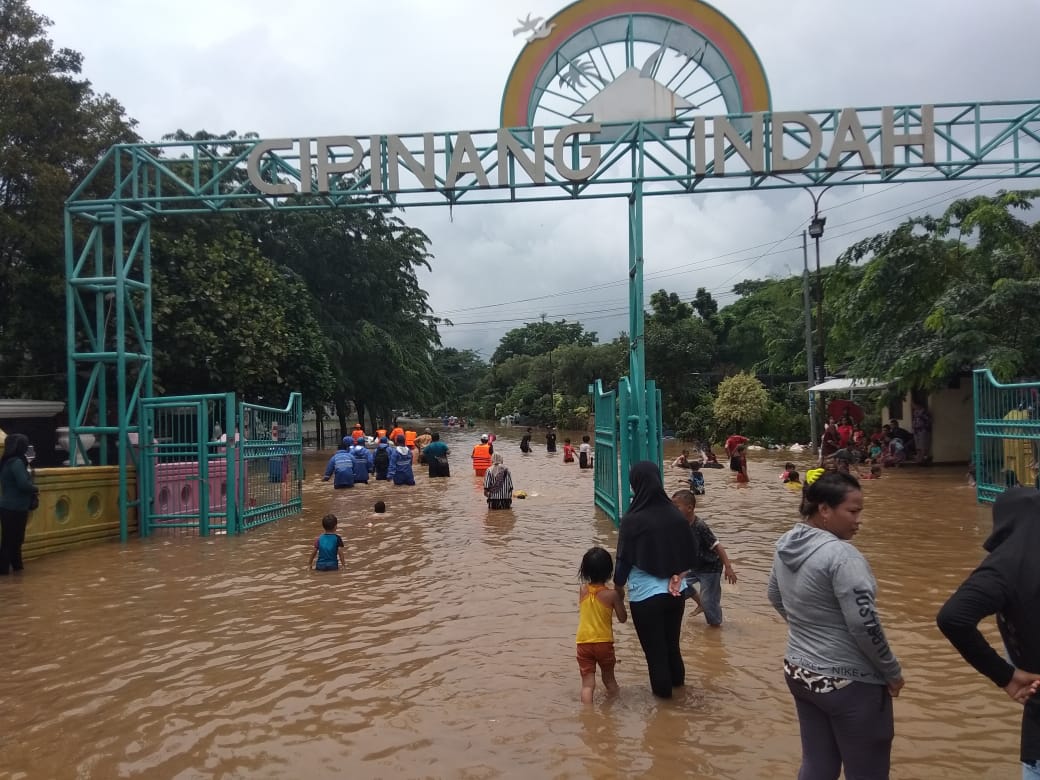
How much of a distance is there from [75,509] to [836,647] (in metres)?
12.7

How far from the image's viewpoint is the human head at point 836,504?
365 centimetres

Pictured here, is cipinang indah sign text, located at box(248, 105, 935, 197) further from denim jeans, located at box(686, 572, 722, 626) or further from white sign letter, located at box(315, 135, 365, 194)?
denim jeans, located at box(686, 572, 722, 626)

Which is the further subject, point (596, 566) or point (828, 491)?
point (596, 566)

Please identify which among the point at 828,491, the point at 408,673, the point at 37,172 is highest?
the point at 37,172

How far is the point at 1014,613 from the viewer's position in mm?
3061

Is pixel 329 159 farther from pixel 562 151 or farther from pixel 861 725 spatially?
pixel 861 725

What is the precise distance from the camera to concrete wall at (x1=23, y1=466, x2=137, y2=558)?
40.9ft

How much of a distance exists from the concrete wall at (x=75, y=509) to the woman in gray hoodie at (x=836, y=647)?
1174 centimetres

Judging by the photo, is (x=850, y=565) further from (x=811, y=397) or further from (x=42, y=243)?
(x=811, y=397)

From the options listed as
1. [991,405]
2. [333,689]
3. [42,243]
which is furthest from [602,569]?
[42,243]

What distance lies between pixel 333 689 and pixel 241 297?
2107cm

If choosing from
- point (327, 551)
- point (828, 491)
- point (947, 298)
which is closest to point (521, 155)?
point (327, 551)

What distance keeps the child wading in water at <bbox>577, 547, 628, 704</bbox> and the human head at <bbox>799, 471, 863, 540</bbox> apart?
91.4 inches

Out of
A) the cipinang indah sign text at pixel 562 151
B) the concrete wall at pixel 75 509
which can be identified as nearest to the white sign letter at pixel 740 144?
the cipinang indah sign text at pixel 562 151
